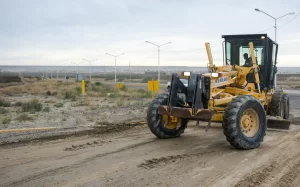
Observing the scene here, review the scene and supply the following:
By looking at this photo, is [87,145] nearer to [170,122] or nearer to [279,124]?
[170,122]

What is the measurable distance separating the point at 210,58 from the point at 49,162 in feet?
20.4

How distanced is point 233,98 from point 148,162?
11.0 ft

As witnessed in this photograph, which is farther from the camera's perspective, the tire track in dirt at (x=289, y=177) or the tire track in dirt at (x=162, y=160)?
the tire track in dirt at (x=162, y=160)

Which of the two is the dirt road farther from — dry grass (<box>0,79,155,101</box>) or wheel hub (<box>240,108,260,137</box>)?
dry grass (<box>0,79,155,101</box>)

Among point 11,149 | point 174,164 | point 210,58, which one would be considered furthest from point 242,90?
point 11,149

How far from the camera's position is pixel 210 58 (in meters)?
12.1

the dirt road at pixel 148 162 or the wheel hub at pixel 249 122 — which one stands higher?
the wheel hub at pixel 249 122

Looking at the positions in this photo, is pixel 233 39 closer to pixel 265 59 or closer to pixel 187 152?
pixel 265 59

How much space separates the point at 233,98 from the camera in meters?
10.2

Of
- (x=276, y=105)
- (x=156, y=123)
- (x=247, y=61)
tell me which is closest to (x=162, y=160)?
(x=156, y=123)

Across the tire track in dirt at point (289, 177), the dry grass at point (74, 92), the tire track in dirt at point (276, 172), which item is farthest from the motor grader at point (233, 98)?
the dry grass at point (74, 92)

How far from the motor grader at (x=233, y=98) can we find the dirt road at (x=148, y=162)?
0.48 metres

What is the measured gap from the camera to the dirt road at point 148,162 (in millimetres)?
6785

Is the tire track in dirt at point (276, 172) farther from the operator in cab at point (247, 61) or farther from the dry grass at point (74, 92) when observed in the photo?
the dry grass at point (74, 92)
